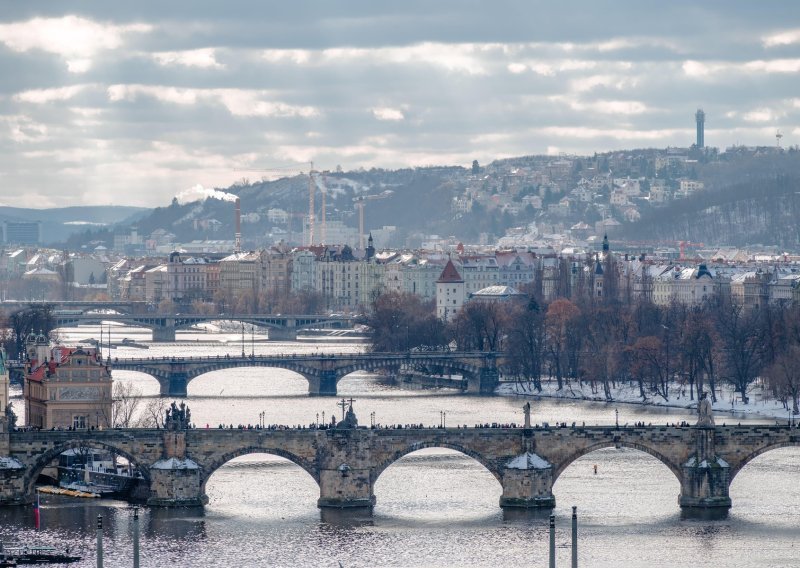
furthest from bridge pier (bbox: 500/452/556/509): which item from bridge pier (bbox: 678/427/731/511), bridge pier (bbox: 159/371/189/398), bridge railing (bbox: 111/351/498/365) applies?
bridge railing (bbox: 111/351/498/365)

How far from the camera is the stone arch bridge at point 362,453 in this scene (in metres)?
86.9

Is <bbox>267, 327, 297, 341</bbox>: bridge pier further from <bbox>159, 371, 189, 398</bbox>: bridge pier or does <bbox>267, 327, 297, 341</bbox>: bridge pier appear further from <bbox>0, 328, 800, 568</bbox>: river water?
<bbox>0, 328, 800, 568</bbox>: river water

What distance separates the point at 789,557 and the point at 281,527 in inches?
643

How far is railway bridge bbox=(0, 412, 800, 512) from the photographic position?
285 ft

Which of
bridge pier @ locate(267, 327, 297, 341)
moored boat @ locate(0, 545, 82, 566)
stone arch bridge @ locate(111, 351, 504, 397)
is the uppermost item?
bridge pier @ locate(267, 327, 297, 341)

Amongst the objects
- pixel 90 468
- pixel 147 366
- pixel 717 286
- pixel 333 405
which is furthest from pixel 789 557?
pixel 717 286

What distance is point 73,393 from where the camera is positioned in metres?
99.9

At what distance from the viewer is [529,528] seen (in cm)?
8325

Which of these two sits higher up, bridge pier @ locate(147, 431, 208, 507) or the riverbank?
the riverbank

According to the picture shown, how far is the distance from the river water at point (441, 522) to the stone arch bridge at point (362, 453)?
0.96 metres

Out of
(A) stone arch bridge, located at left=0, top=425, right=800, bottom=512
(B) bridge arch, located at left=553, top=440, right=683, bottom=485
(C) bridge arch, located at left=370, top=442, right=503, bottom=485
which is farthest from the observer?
(B) bridge arch, located at left=553, top=440, right=683, bottom=485

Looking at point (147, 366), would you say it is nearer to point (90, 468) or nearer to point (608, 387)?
point (608, 387)

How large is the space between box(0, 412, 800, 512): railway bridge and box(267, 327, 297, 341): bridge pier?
10273 centimetres

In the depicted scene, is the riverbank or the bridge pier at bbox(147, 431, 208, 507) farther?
the riverbank
